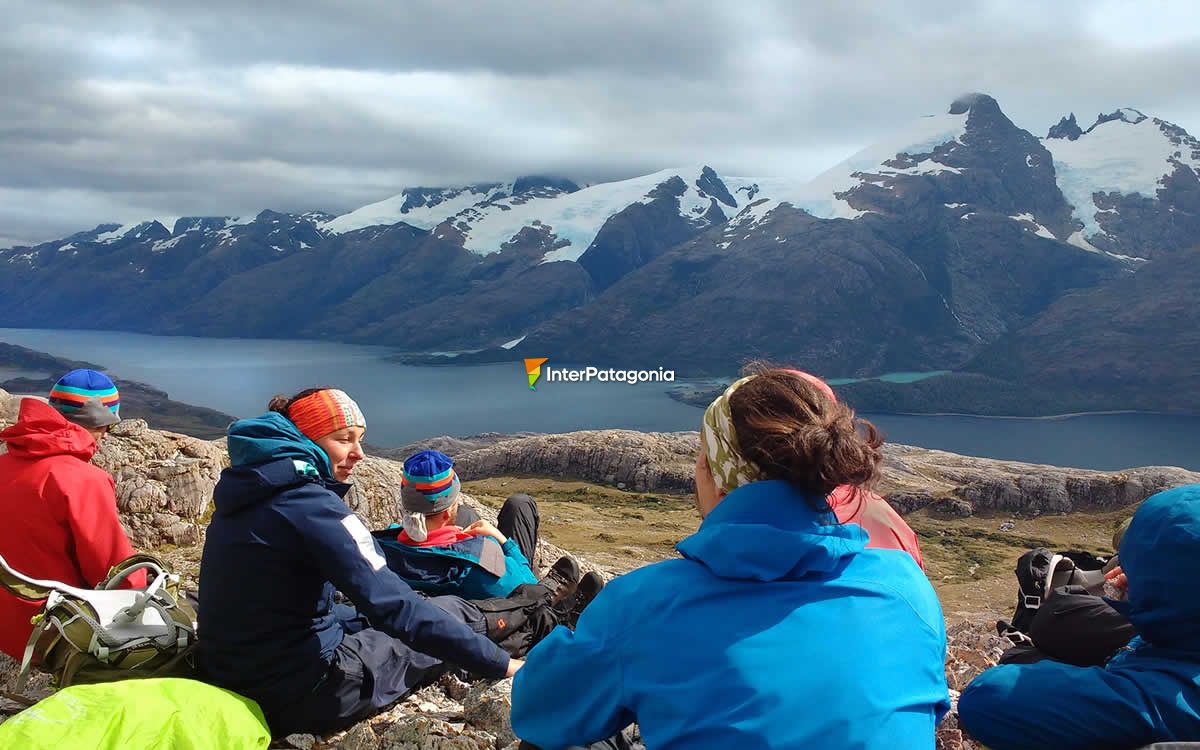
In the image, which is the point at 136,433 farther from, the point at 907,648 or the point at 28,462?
the point at 907,648

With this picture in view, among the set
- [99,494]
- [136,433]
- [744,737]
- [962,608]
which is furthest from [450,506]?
[962,608]

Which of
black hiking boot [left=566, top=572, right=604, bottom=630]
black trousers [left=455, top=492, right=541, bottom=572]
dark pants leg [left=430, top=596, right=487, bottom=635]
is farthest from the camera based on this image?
black trousers [left=455, top=492, right=541, bottom=572]

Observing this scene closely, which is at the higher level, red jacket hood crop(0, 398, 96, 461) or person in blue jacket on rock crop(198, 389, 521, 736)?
red jacket hood crop(0, 398, 96, 461)

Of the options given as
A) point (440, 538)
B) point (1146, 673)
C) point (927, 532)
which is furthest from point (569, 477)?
point (1146, 673)

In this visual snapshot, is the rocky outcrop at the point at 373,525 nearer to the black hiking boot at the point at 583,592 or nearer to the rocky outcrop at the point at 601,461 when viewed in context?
the black hiking boot at the point at 583,592

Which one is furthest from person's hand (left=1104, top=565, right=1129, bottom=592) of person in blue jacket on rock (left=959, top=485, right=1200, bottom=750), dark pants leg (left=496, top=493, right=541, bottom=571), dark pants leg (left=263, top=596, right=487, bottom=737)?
dark pants leg (left=496, top=493, right=541, bottom=571)

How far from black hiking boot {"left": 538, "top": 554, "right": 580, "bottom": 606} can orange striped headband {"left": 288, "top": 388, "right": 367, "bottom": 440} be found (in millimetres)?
2853

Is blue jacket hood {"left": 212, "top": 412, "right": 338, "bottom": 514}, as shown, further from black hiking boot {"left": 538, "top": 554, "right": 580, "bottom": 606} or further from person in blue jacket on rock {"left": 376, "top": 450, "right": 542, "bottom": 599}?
black hiking boot {"left": 538, "top": 554, "right": 580, "bottom": 606}

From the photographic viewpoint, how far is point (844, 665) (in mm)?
2521

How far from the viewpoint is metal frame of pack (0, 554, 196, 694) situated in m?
4.50

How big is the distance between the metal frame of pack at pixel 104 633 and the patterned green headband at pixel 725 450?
351cm

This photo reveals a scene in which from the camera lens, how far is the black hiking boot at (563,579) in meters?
6.99

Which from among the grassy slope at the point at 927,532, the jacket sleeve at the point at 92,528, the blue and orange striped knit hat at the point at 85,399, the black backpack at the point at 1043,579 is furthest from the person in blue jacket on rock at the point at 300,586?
the grassy slope at the point at 927,532

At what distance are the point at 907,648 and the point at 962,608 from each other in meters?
24.7
